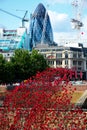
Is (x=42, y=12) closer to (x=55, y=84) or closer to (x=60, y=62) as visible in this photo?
(x=60, y=62)

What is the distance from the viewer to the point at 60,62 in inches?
5778

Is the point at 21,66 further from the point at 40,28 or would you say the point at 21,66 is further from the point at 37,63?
the point at 40,28

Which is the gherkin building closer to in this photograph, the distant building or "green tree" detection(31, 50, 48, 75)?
the distant building

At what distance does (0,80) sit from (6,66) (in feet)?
10.5

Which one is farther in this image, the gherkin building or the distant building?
the gherkin building

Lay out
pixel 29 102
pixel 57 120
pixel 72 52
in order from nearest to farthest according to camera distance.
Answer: pixel 57 120
pixel 29 102
pixel 72 52

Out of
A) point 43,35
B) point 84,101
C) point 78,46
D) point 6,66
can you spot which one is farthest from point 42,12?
point 84,101

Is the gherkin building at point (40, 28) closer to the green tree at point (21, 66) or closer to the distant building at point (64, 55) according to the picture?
the distant building at point (64, 55)

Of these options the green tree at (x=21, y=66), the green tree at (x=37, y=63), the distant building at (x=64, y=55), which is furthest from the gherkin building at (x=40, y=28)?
the green tree at (x=21, y=66)

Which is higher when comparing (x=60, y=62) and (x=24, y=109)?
(x=24, y=109)

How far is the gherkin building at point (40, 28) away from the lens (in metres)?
176

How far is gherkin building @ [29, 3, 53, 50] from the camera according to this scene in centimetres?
17588

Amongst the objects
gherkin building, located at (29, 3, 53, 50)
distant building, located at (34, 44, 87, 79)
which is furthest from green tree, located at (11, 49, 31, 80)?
gherkin building, located at (29, 3, 53, 50)

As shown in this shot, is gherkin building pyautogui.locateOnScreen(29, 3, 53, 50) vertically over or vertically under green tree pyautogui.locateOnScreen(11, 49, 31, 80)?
over
